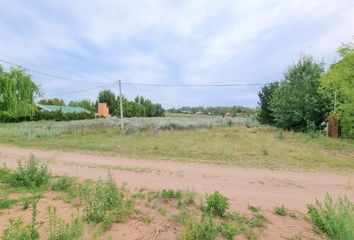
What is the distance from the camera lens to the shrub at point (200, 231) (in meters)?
4.28

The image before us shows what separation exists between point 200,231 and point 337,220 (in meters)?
1.87

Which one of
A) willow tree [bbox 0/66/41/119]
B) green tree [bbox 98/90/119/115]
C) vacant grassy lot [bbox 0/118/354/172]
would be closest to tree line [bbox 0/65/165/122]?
willow tree [bbox 0/66/41/119]

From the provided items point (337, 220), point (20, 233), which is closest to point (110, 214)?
point (20, 233)

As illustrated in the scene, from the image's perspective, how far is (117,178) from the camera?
27.3 feet

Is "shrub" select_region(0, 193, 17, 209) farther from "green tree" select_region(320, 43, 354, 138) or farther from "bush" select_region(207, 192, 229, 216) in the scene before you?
"green tree" select_region(320, 43, 354, 138)

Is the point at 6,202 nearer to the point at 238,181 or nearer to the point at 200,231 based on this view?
the point at 200,231

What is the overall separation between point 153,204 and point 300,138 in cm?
1628

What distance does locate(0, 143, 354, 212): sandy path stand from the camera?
7.00m

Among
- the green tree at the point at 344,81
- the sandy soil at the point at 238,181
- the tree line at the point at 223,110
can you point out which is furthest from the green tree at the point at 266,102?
the sandy soil at the point at 238,181

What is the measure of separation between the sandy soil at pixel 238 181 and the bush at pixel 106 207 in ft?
0.87

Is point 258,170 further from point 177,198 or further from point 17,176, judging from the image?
point 17,176

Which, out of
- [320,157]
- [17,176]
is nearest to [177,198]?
[17,176]

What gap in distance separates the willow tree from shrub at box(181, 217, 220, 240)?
41571 millimetres

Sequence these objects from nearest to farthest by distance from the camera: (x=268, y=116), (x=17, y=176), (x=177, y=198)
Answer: (x=177, y=198) → (x=17, y=176) → (x=268, y=116)
